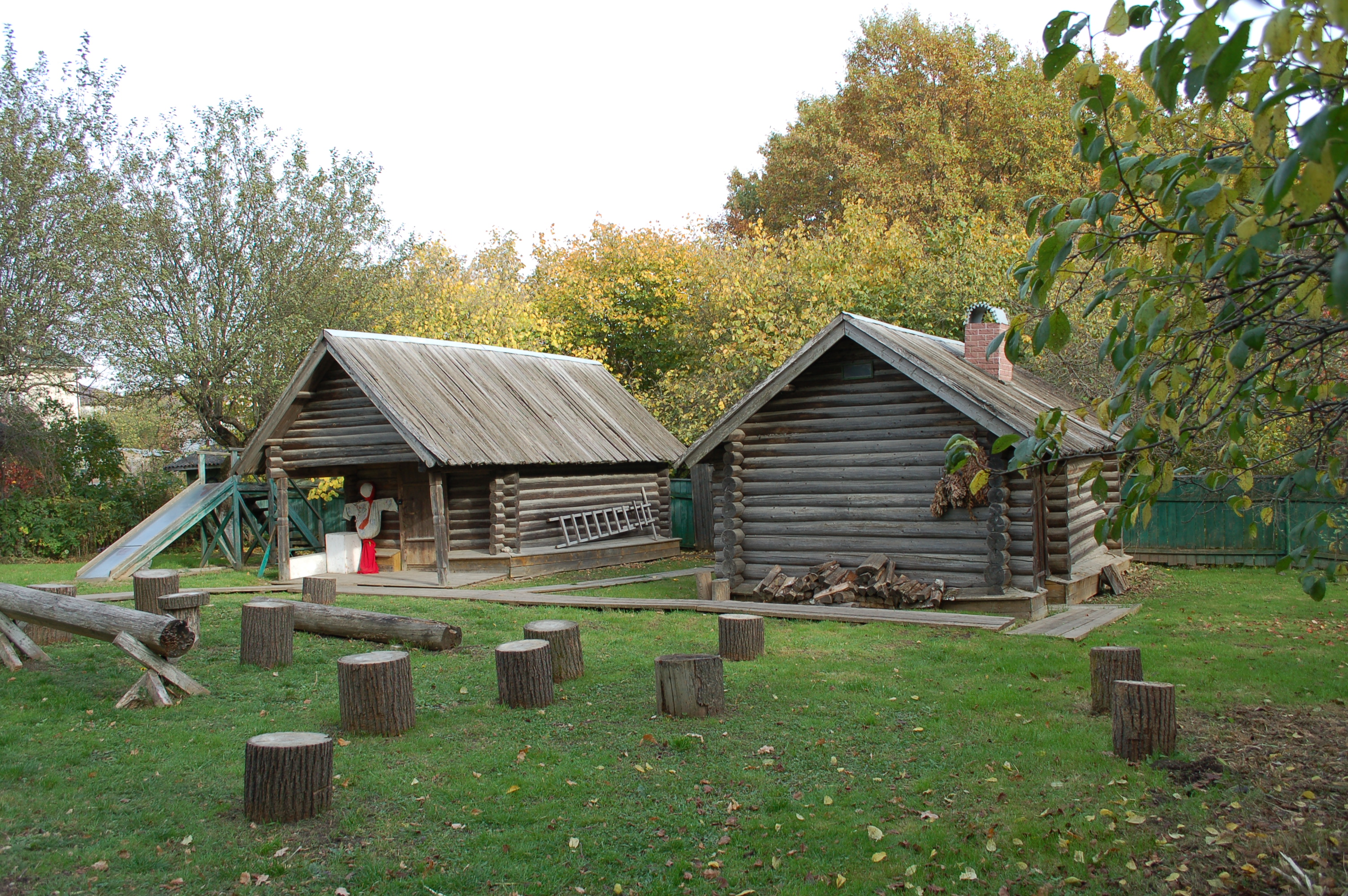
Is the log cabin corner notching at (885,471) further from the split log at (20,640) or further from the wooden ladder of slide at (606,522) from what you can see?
the split log at (20,640)

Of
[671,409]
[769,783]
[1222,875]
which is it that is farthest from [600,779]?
[671,409]

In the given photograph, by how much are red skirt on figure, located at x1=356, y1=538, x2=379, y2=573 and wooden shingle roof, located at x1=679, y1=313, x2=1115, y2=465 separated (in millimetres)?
8796

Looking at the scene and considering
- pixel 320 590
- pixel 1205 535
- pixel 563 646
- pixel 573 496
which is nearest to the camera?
pixel 563 646

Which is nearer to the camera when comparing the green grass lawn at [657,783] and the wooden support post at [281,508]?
the green grass lawn at [657,783]

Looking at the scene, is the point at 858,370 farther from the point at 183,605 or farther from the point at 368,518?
the point at 368,518

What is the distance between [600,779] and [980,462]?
8.81 metres

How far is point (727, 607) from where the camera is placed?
1441 centimetres

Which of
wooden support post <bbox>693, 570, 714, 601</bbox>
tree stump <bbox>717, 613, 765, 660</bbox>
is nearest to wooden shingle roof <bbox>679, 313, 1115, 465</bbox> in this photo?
wooden support post <bbox>693, 570, 714, 601</bbox>

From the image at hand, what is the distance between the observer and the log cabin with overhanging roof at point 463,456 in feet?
62.5

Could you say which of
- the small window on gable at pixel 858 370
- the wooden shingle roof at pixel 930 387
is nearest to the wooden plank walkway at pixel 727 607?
the wooden shingle roof at pixel 930 387

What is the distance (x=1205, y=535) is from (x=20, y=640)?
2060 centimetres

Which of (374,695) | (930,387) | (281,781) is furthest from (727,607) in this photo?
(281,781)

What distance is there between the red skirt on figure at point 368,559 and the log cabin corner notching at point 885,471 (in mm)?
8718

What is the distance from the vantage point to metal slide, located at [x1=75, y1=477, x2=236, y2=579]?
1945cm
